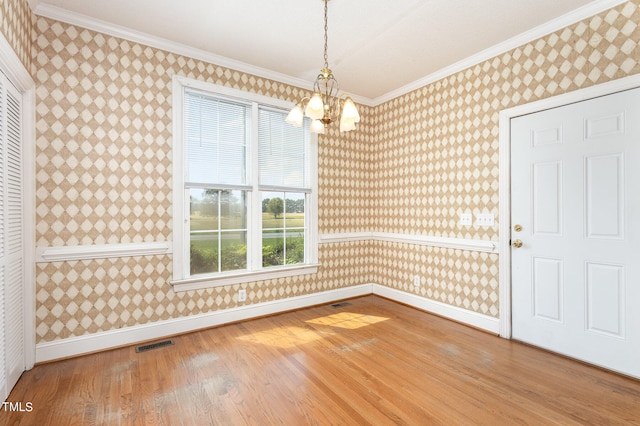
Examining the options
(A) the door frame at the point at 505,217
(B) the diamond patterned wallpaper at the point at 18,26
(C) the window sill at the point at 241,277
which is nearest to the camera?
(B) the diamond patterned wallpaper at the point at 18,26

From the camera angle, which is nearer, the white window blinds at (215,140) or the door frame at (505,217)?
the door frame at (505,217)

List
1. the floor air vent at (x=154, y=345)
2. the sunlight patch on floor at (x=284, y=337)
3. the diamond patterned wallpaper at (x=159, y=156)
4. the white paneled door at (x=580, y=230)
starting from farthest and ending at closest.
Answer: the sunlight patch on floor at (x=284, y=337) → the floor air vent at (x=154, y=345) → the diamond patterned wallpaper at (x=159, y=156) → the white paneled door at (x=580, y=230)

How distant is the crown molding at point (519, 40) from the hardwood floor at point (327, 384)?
9.78 feet

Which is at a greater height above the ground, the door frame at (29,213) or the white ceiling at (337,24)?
the white ceiling at (337,24)

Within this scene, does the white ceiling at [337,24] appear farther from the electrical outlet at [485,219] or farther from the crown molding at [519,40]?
the electrical outlet at [485,219]

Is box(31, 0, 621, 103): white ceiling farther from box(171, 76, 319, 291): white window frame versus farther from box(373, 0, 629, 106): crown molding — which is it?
box(171, 76, 319, 291): white window frame

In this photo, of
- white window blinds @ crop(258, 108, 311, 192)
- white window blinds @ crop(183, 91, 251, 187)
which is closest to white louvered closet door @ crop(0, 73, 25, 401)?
white window blinds @ crop(183, 91, 251, 187)

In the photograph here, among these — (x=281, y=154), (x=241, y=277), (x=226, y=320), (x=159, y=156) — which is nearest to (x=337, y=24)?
(x=281, y=154)

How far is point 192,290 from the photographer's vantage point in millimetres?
3264

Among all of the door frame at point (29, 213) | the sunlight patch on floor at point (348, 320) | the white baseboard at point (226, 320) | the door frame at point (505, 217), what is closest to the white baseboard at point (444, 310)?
the white baseboard at point (226, 320)

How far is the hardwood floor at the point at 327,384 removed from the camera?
191cm

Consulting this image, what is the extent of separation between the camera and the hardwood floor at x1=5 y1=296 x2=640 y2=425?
1.91 metres

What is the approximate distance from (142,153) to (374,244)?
337 cm

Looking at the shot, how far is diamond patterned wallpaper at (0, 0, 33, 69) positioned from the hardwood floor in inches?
98.4
